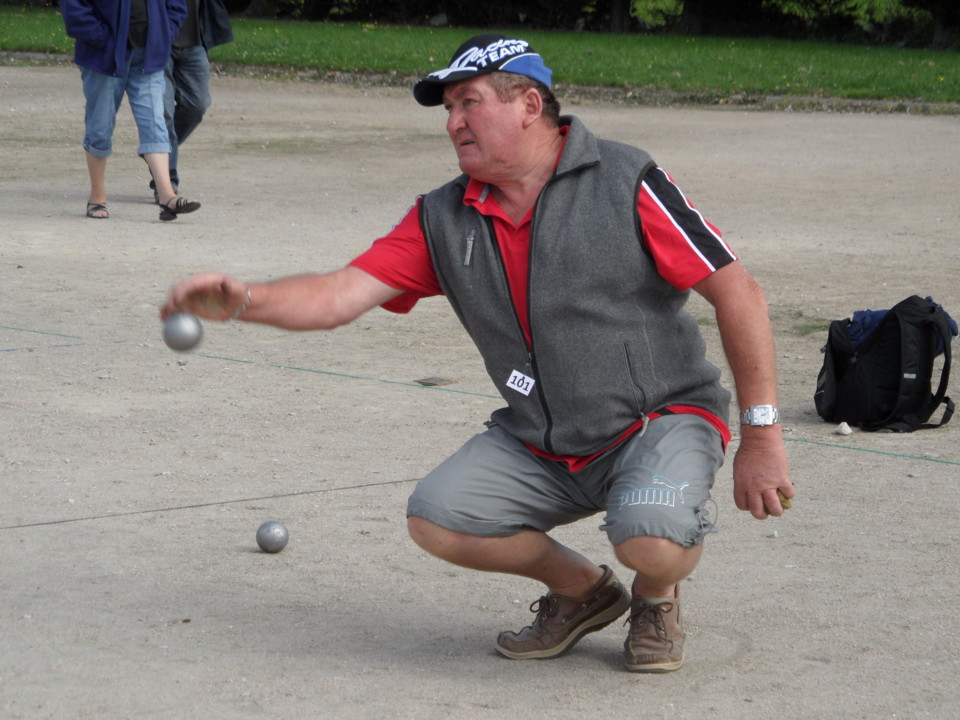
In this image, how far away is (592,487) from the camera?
339 cm

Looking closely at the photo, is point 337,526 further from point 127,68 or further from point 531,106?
point 127,68

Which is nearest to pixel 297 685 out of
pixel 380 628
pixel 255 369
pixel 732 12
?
pixel 380 628

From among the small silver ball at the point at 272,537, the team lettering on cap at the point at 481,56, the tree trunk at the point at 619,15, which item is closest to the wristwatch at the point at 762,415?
the team lettering on cap at the point at 481,56

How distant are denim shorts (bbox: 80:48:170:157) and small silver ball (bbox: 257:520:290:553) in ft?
18.0

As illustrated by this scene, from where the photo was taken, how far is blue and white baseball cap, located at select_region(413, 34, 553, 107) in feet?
10.8

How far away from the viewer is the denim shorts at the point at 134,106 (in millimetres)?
9039

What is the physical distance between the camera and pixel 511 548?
11.1 feet

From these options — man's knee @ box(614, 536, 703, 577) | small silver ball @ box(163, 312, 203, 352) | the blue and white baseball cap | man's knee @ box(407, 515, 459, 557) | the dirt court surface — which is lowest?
the dirt court surface

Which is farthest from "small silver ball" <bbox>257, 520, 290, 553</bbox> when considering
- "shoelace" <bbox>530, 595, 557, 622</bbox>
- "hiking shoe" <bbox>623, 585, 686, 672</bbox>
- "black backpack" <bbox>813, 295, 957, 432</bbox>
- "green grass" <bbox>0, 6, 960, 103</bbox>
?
"green grass" <bbox>0, 6, 960, 103</bbox>

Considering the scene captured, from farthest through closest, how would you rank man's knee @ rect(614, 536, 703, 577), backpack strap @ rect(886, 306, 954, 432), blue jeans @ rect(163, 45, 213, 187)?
1. blue jeans @ rect(163, 45, 213, 187)
2. backpack strap @ rect(886, 306, 954, 432)
3. man's knee @ rect(614, 536, 703, 577)

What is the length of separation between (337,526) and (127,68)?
18.0 ft

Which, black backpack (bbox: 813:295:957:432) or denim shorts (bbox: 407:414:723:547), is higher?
denim shorts (bbox: 407:414:723:547)

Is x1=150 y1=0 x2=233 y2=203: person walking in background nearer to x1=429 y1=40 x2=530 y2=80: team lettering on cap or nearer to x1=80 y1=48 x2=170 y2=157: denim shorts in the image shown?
x1=80 y1=48 x2=170 y2=157: denim shorts

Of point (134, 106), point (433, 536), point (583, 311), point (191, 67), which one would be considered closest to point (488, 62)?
point (583, 311)
